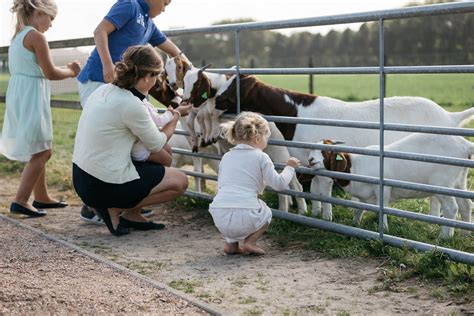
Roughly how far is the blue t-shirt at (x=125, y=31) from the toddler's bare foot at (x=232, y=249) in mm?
2014

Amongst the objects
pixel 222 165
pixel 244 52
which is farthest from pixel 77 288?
pixel 244 52

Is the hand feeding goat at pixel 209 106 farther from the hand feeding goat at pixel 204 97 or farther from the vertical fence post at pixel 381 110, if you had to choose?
the vertical fence post at pixel 381 110

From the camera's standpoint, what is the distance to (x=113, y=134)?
633cm

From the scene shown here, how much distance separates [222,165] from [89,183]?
114cm

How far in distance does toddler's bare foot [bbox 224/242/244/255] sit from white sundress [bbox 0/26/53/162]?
2.54 meters

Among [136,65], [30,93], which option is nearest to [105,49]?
[136,65]

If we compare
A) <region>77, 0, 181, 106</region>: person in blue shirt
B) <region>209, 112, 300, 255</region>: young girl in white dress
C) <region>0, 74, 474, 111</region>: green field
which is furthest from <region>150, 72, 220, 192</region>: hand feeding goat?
<region>0, 74, 474, 111</region>: green field

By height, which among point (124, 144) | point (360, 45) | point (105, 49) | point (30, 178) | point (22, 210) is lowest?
point (360, 45)

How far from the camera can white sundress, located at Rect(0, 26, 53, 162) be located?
7.67 metres

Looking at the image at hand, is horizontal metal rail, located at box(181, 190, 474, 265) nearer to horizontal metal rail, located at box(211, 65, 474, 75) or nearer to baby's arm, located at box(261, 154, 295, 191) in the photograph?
baby's arm, located at box(261, 154, 295, 191)

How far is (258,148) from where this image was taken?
609 cm

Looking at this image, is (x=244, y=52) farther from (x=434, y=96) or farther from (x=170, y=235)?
(x=170, y=235)

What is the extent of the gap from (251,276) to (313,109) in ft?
6.77

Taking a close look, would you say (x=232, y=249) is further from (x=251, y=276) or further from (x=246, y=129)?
(x=246, y=129)
